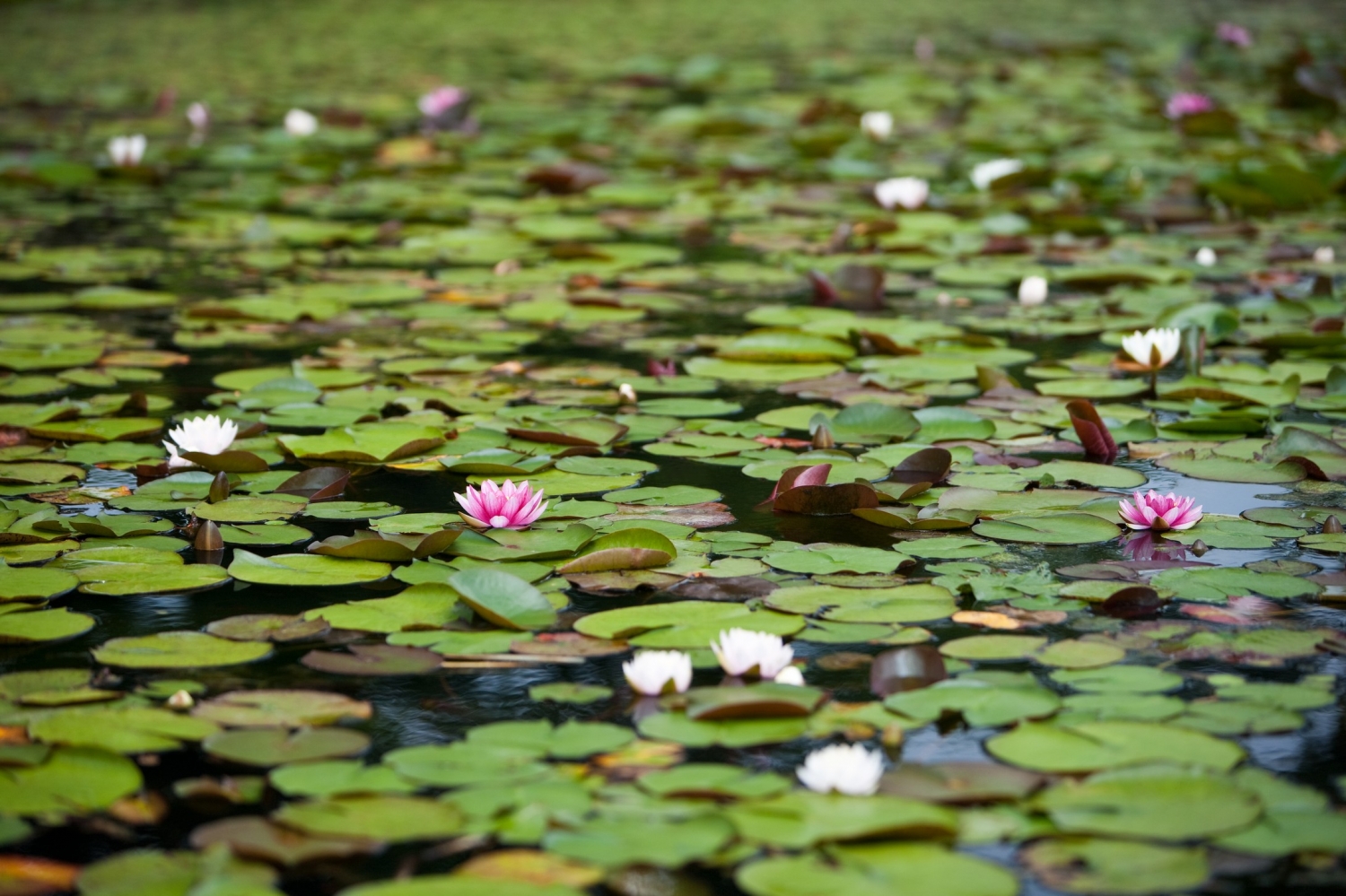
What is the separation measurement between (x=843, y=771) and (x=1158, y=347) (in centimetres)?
181

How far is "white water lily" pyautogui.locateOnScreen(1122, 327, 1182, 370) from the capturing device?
2.94 m

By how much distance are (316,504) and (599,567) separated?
0.58 metres

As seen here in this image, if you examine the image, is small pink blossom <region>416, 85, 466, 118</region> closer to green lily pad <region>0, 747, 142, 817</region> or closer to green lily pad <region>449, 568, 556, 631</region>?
green lily pad <region>449, 568, 556, 631</region>

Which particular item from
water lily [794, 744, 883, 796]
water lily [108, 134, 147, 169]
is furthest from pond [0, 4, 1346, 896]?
water lily [108, 134, 147, 169]

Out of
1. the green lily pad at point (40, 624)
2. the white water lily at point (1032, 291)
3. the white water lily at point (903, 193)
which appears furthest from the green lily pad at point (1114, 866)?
the white water lily at point (903, 193)

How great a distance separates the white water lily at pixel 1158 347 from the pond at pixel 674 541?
1cm

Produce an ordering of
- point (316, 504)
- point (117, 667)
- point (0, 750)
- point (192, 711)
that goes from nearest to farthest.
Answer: point (0, 750) → point (192, 711) → point (117, 667) → point (316, 504)

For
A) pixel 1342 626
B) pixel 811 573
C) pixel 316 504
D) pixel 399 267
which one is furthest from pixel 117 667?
pixel 399 267

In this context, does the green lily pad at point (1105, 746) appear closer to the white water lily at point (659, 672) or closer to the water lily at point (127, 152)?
the white water lily at point (659, 672)

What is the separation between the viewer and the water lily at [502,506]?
215cm

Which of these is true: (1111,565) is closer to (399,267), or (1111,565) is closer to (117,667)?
(117,667)

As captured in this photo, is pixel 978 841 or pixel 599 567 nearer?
pixel 978 841

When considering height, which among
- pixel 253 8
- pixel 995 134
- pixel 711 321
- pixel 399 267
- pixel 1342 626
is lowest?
pixel 1342 626

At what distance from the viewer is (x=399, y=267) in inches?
166
